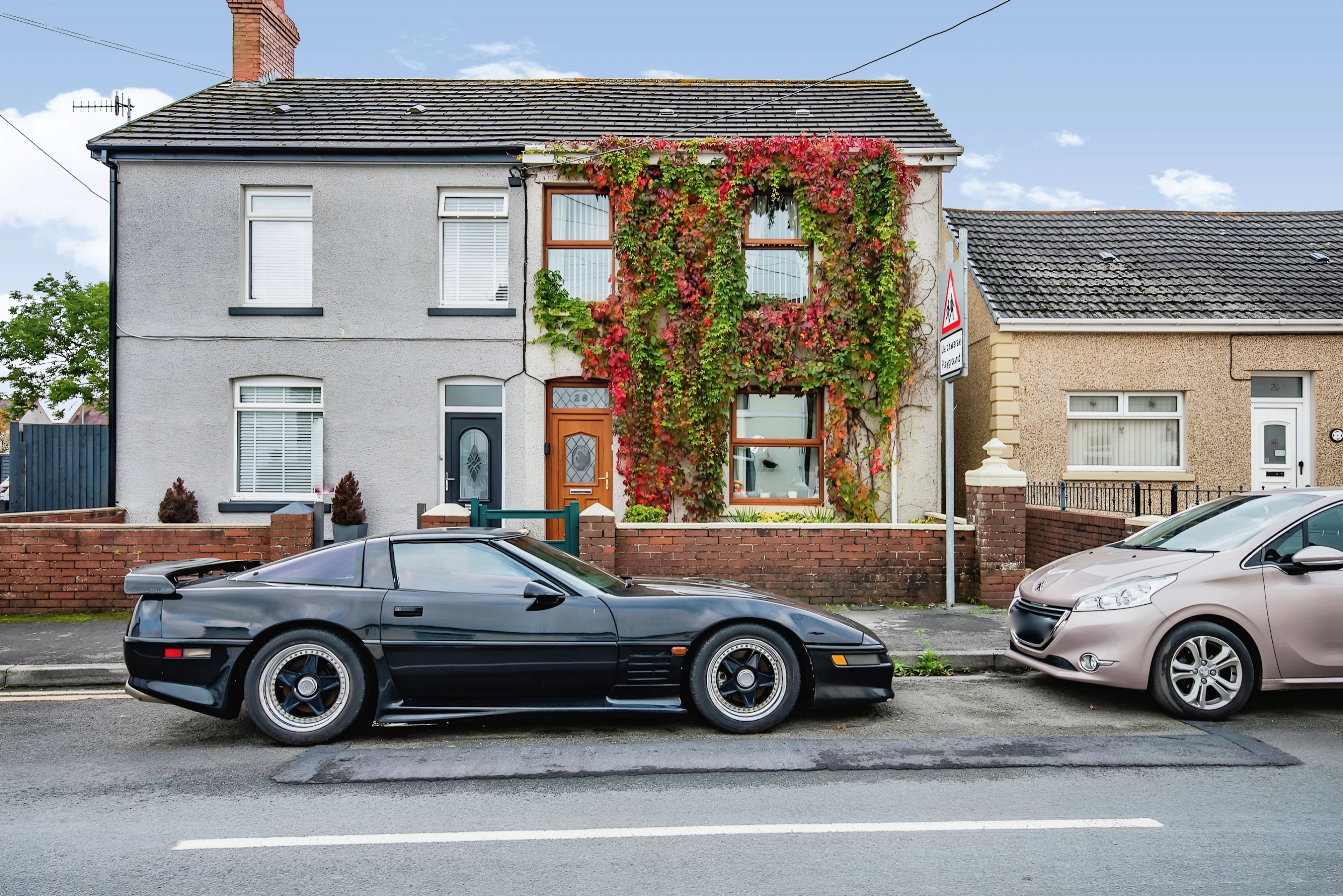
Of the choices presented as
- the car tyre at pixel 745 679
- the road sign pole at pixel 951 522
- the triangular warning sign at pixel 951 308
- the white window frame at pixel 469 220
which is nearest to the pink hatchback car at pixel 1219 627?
the car tyre at pixel 745 679

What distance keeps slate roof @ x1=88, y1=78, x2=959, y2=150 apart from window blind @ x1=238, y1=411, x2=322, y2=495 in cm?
373

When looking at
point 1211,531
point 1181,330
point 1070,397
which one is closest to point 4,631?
point 1211,531

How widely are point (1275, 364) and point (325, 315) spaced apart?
13625mm

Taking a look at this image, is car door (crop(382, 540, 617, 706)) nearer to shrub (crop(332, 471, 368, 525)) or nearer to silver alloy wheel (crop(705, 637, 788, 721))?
silver alloy wheel (crop(705, 637, 788, 721))

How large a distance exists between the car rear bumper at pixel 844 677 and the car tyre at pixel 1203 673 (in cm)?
184

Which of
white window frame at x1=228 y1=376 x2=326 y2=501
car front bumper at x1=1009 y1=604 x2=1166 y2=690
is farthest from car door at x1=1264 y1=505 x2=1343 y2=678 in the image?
white window frame at x1=228 y1=376 x2=326 y2=501

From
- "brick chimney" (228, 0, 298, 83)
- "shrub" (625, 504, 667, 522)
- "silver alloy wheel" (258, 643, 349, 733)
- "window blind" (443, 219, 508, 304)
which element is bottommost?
"silver alloy wheel" (258, 643, 349, 733)

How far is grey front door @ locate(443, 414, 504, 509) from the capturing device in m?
13.2

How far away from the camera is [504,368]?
13141mm

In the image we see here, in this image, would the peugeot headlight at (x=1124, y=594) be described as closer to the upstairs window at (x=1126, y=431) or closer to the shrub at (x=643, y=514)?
the shrub at (x=643, y=514)

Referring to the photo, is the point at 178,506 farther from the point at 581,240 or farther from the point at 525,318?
the point at 581,240

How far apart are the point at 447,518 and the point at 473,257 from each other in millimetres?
5052

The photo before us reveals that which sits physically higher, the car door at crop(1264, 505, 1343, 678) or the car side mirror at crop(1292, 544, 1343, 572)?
the car side mirror at crop(1292, 544, 1343, 572)

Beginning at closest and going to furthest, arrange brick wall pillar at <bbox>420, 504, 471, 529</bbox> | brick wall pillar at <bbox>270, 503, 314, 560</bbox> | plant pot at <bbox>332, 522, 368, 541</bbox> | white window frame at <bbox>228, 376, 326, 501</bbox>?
brick wall pillar at <bbox>420, 504, 471, 529</bbox>, brick wall pillar at <bbox>270, 503, 314, 560</bbox>, plant pot at <bbox>332, 522, 368, 541</bbox>, white window frame at <bbox>228, 376, 326, 501</bbox>
